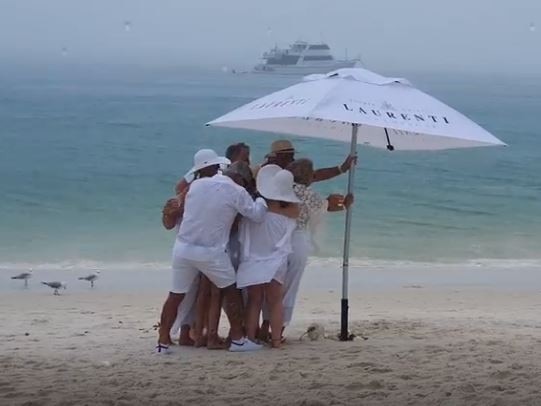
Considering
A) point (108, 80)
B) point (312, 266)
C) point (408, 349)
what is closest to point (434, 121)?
point (408, 349)

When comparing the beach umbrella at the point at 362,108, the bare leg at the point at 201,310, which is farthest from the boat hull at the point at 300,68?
the bare leg at the point at 201,310

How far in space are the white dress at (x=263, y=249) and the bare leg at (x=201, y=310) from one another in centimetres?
24

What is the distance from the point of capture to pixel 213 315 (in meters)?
6.71

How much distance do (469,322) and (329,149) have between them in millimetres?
28522

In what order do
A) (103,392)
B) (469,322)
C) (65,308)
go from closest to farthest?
(103,392) < (469,322) < (65,308)

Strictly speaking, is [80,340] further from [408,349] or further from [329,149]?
[329,149]

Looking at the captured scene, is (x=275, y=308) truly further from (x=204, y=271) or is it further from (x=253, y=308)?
(x=204, y=271)

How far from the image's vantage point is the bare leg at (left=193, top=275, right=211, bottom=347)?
6719mm

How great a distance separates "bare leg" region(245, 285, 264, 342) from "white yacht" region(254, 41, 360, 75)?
192 feet

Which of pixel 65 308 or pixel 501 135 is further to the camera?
pixel 501 135

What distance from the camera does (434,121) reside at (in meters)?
6.54

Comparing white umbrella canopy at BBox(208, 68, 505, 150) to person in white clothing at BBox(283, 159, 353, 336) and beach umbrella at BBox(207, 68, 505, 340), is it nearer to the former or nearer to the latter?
beach umbrella at BBox(207, 68, 505, 340)

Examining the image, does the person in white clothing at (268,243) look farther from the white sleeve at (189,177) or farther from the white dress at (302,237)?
the white sleeve at (189,177)

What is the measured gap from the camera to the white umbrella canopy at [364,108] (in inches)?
249
